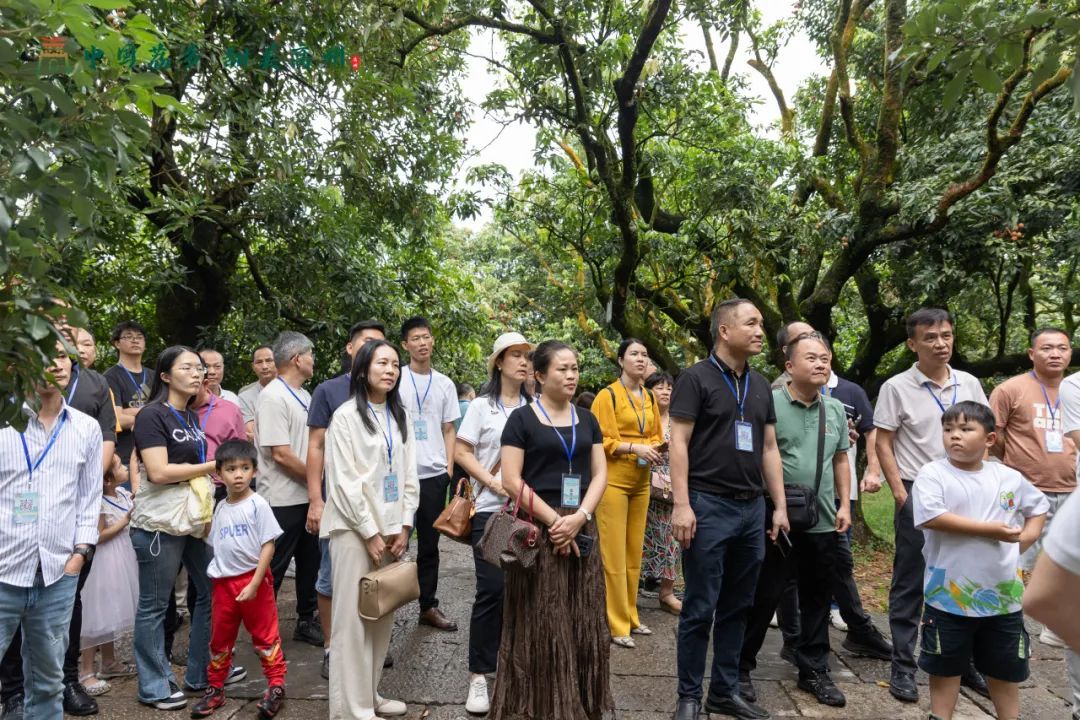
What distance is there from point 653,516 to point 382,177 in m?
4.54

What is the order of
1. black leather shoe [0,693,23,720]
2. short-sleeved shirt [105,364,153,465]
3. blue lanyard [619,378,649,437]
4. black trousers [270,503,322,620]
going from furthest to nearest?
blue lanyard [619,378,649,437]
short-sleeved shirt [105,364,153,465]
black trousers [270,503,322,620]
black leather shoe [0,693,23,720]

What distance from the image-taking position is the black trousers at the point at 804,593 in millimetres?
4246

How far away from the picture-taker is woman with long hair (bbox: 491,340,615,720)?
143 inches

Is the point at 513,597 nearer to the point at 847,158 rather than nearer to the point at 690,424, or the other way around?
the point at 690,424

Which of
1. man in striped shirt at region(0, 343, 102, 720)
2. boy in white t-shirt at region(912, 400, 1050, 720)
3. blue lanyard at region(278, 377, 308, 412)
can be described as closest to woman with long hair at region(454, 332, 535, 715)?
blue lanyard at region(278, 377, 308, 412)

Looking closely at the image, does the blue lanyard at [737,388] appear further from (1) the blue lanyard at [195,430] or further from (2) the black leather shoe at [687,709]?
(1) the blue lanyard at [195,430]

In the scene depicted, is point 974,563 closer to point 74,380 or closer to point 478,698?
point 478,698

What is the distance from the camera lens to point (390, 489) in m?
3.94

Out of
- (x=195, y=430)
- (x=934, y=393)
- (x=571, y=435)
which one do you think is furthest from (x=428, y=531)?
(x=934, y=393)

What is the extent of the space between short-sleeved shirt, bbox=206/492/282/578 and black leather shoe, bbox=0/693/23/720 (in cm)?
104

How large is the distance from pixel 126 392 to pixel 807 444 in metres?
4.43

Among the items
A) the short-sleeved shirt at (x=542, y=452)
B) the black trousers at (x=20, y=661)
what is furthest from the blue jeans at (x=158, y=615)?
the short-sleeved shirt at (x=542, y=452)

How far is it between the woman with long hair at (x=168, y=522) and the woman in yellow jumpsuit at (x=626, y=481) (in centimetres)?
246

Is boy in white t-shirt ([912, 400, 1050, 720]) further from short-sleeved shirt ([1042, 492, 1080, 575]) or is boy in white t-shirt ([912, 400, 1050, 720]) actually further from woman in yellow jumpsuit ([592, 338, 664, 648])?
short-sleeved shirt ([1042, 492, 1080, 575])
